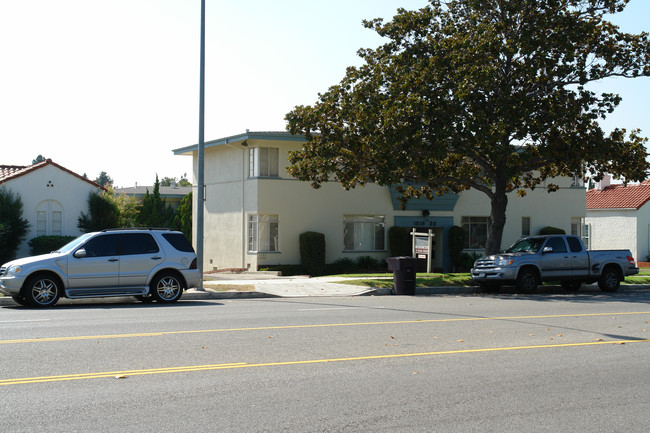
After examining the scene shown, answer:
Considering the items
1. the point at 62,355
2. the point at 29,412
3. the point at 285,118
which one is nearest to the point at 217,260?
the point at 285,118

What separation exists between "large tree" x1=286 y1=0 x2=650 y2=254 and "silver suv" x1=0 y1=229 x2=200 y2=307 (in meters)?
7.46

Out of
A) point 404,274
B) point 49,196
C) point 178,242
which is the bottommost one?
point 404,274

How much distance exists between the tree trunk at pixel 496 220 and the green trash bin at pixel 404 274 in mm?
4835

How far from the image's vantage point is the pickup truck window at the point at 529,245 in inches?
907

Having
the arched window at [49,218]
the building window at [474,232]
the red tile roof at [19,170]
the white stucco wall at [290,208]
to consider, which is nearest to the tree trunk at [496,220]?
the white stucco wall at [290,208]

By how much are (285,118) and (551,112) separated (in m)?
8.91

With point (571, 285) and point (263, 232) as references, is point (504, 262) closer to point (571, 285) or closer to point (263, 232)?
point (571, 285)

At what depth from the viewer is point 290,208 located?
32.6m

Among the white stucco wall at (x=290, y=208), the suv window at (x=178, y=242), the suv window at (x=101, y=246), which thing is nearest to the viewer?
the suv window at (x=101, y=246)

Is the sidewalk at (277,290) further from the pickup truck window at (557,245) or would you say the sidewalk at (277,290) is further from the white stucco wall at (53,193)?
the white stucco wall at (53,193)

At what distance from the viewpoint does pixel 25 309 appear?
16312 millimetres

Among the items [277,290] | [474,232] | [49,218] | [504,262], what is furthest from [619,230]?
[49,218]

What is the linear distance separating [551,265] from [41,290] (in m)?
15.1

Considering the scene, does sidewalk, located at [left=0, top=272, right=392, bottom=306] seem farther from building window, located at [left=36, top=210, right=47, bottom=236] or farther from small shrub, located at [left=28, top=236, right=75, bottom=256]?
building window, located at [left=36, top=210, right=47, bottom=236]
